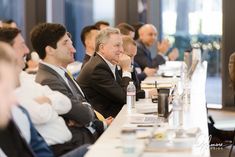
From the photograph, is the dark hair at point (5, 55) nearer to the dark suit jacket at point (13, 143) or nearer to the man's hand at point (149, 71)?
the dark suit jacket at point (13, 143)

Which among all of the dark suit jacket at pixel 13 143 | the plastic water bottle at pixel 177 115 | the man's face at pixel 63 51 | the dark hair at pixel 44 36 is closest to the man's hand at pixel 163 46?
the man's face at pixel 63 51

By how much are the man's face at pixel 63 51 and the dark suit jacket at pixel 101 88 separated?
535mm

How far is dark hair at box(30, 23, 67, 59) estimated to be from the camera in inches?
156

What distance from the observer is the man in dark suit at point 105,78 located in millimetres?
4604

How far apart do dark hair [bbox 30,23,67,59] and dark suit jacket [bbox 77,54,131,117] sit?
0.69 m

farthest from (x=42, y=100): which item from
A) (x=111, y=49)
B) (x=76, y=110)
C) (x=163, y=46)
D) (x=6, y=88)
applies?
(x=163, y=46)

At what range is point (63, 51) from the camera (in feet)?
13.3

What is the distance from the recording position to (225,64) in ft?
28.3

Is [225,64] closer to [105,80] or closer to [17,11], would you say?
[17,11]

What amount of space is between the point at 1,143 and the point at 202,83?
362cm

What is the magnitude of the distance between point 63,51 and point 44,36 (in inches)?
7.2

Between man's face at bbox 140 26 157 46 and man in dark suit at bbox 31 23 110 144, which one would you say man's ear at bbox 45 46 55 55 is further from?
man's face at bbox 140 26 157 46

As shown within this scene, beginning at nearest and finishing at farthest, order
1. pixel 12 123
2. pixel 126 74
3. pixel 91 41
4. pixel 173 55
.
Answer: pixel 12 123, pixel 126 74, pixel 91 41, pixel 173 55

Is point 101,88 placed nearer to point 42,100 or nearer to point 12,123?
point 42,100
